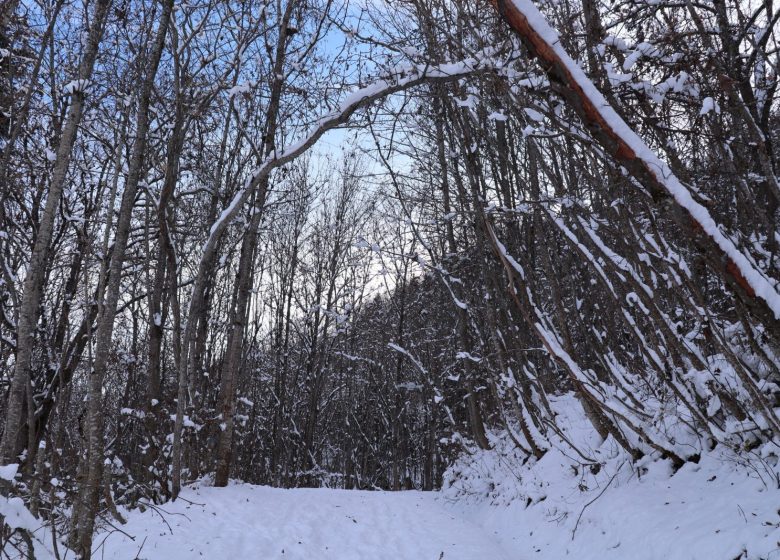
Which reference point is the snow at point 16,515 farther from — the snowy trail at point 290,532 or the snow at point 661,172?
the snow at point 661,172

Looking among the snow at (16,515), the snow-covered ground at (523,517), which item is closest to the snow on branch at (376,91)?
the snow at (16,515)

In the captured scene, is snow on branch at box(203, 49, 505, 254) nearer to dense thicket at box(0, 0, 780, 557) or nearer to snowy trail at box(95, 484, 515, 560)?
dense thicket at box(0, 0, 780, 557)

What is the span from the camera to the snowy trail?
4.62 metres

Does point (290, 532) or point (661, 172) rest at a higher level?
point (661, 172)

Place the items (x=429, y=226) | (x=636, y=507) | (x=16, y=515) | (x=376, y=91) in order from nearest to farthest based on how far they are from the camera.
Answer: (x=16, y=515) < (x=376, y=91) < (x=636, y=507) < (x=429, y=226)

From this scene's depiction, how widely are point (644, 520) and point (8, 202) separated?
358 inches

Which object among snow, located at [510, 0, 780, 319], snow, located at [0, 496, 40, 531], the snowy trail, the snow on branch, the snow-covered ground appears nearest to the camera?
snow, located at [0, 496, 40, 531]

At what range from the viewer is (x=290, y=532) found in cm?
560

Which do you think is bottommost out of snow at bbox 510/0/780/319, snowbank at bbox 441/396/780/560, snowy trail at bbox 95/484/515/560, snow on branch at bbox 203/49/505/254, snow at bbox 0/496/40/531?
snowy trail at bbox 95/484/515/560

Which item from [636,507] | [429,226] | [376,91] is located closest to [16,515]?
[376,91]

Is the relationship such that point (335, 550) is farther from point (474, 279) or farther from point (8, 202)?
point (8, 202)

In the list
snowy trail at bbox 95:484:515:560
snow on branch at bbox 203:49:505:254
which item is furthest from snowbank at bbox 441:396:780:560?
snow on branch at bbox 203:49:505:254

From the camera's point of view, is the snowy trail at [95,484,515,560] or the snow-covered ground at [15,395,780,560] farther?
the snowy trail at [95,484,515,560]

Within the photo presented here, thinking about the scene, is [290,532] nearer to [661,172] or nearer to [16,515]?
[16,515]
